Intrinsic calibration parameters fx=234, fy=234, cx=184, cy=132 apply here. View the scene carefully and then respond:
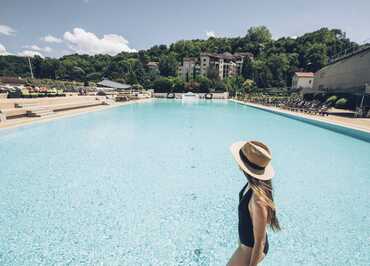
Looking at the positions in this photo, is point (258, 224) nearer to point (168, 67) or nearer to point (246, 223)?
point (246, 223)

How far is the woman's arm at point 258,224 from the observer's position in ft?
4.20

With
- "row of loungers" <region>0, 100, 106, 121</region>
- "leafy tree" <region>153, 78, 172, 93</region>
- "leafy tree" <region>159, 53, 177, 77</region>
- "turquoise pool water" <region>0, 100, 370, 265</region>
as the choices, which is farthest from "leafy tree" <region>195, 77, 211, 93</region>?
"turquoise pool water" <region>0, 100, 370, 265</region>

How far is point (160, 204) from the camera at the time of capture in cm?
448

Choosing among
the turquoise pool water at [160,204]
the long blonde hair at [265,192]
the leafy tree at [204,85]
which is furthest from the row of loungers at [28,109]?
the leafy tree at [204,85]

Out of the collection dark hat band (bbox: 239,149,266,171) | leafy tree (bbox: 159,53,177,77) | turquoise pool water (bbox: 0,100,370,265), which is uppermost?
leafy tree (bbox: 159,53,177,77)

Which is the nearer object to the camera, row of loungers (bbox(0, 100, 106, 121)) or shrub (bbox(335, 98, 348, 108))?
row of loungers (bbox(0, 100, 106, 121))

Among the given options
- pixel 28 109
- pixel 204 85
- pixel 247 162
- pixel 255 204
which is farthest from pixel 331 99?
pixel 204 85

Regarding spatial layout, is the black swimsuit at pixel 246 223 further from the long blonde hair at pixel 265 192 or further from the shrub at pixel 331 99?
the shrub at pixel 331 99

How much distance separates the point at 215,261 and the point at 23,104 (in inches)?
546

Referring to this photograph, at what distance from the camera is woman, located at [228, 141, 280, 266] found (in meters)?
1.31

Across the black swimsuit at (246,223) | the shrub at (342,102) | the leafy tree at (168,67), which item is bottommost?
the shrub at (342,102)

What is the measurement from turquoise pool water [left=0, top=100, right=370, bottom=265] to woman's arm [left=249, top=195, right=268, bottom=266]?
1.89 metres

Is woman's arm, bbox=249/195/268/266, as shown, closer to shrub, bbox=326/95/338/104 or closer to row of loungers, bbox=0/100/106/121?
row of loungers, bbox=0/100/106/121

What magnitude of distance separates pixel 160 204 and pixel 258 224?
340cm
